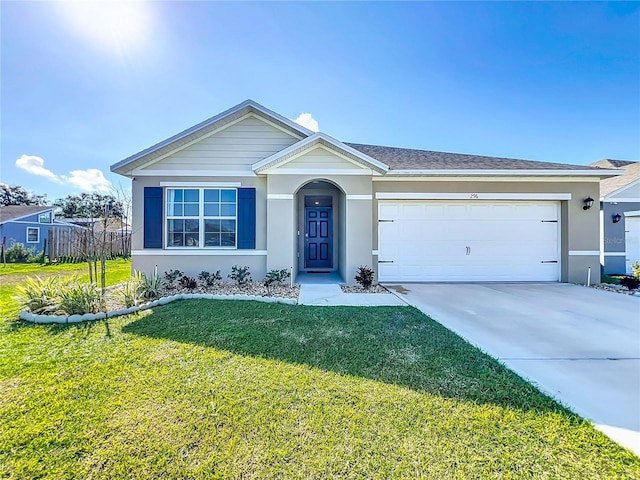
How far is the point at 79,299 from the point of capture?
5184mm

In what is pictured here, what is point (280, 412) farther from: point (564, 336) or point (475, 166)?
point (475, 166)

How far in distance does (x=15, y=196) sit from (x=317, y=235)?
165 ft

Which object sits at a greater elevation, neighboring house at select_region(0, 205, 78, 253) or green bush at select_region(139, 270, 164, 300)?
neighboring house at select_region(0, 205, 78, 253)

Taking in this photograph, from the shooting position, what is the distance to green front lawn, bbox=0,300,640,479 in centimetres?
195

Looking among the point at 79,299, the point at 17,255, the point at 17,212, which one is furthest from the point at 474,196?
the point at 17,212

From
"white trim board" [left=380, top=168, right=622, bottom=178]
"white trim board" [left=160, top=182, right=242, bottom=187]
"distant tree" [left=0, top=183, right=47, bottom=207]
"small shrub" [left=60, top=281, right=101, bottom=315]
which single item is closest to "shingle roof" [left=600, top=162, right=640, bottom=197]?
"white trim board" [left=380, top=168, right=622, bottom=178]

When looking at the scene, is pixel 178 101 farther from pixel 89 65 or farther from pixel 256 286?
pixel 256 286

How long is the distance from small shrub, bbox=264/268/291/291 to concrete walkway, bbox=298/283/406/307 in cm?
59

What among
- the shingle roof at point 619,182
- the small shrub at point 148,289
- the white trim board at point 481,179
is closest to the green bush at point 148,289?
the small shrub at point 148,289

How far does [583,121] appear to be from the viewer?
1201cm

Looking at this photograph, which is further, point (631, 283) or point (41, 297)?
point (631, 283)

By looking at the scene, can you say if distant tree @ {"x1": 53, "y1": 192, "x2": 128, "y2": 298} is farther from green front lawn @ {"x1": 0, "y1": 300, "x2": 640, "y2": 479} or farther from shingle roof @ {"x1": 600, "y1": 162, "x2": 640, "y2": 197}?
shingle roof @ {"x1": 600, "y1": 162, "x2": 640, "y2": 197}

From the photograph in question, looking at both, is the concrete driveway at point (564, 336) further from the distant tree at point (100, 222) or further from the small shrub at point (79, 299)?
the distant tree at point (100, 222)

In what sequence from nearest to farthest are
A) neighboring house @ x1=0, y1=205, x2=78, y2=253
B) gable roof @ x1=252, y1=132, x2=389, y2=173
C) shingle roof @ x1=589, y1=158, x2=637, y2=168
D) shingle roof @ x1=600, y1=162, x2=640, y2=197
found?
gable roof @ x1=252, y1=132, x2=389, y2=173 < shingle roof @ x1=600, y1=162, x2=640, y2=197 < shingle roof @ x1=589, y1=158, x2=637, y2=168 < neighboring house @ x1=0, y1=205, x2=78, y2=253
